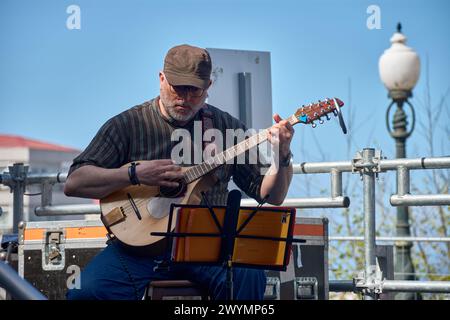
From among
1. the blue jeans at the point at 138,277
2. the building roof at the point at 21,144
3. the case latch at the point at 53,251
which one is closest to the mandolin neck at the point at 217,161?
the blue jeans at the point at 138,277

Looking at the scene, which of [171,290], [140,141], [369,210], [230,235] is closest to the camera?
[230,235]

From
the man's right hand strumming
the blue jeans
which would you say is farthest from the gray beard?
the blue jeans

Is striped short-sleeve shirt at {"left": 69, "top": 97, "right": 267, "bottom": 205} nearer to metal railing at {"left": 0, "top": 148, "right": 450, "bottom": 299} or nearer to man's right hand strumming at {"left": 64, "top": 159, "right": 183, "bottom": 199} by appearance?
man's right hand strumming at {"left": 64, "top": 159, "right": 183, "bottom": 199}

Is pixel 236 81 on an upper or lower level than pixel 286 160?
upper

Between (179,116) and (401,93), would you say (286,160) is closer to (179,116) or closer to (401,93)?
(179,116)

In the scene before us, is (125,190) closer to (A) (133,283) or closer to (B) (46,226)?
(A) (133,283)

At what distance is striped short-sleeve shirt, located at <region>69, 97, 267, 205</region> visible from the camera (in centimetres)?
543

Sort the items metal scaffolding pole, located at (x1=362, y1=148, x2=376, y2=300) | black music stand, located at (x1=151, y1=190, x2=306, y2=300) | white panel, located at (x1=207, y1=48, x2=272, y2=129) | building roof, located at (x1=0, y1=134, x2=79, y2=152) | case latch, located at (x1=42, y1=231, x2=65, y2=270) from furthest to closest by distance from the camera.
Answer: building roof, located at (x1=0, y1=134, x2=79, y2=152)
case latch, located at (x1=42, y1=231, x2=65, y2=270)
metal scaffolding pole, located at (x1=362, y1=148, x2=376, y2=300)
white panel, located at (x1=207, y1=48, x2=272, y2=129)
black music stand, located at (x1=151, y1=190, x2=306, y2=300)

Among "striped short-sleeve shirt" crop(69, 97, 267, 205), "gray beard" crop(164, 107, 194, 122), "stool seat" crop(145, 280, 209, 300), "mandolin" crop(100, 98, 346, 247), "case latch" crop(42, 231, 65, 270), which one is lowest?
"stool seat" crop(145, 280, 209, 300)

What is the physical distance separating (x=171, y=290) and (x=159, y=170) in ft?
1.97

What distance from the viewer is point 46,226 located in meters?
6.26

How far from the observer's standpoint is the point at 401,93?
9.16 meters

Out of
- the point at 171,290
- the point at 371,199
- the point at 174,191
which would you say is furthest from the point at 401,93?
the point at 171,290
